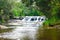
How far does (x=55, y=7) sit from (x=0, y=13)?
1990 centimetres

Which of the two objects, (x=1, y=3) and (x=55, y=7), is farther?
(x=1, y=3)

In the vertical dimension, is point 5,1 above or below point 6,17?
above

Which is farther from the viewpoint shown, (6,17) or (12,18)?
(12,18)

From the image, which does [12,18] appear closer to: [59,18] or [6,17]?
[6,17]

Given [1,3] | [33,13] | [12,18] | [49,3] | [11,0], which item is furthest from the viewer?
[33,13]

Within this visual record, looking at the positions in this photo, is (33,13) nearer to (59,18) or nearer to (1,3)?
(1,3)

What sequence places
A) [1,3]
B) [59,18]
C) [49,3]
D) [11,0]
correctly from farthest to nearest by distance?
[11,0] → [1,3] → [49,3] → [59,18]

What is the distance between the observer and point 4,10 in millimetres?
57656

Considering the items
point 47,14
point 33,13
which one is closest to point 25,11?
point 33,13

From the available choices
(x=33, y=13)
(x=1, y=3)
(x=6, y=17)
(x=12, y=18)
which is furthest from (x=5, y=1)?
(x=33, y=13)

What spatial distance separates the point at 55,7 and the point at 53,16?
2600mm

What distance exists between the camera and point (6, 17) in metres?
61.2

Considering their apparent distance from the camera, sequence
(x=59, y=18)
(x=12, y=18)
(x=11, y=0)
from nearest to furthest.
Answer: (x=59, y=18) → (x=11, y=0) → (x=12, y=18)

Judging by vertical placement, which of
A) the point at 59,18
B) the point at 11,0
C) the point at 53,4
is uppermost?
the point at 11,0
